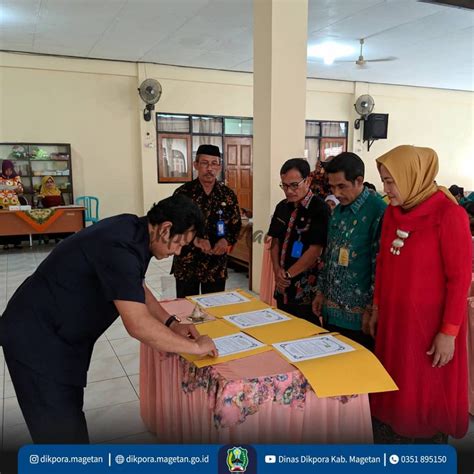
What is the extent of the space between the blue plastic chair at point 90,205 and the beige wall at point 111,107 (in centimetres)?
13

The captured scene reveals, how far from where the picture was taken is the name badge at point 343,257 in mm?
1742

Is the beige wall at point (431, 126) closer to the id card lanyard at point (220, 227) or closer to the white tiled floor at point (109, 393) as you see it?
the id card lanyard at point (220, 227)

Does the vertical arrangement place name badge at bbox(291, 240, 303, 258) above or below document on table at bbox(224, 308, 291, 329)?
above

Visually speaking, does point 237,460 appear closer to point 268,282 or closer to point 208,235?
point 208,235

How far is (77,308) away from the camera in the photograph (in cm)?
124

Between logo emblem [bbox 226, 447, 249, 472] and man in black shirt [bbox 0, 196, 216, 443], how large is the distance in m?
0.57

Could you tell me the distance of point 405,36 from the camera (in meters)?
5.85

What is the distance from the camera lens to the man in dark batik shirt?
97.9 inches

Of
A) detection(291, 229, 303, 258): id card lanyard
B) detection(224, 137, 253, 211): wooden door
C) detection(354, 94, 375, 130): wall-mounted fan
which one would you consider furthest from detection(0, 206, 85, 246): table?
detection(354, 94, 375, 130): wall-mounted fan

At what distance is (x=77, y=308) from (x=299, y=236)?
3.81 feet

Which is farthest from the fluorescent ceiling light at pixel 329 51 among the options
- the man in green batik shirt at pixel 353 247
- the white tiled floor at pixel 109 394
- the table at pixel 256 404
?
the table at pixel 256 404

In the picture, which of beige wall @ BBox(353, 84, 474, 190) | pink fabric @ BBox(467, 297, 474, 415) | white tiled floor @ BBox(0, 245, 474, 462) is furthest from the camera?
beige wall @ BBox(353, 84, 474, 190)

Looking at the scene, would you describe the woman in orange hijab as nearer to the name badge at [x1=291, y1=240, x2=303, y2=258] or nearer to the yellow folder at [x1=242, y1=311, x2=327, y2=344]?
the yellow folder at [x1=242, y1=311, x2=327, y2=344]

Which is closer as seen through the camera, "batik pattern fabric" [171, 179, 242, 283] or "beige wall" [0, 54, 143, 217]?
"batik pattern fabric" [171, 179, 242, 283]
